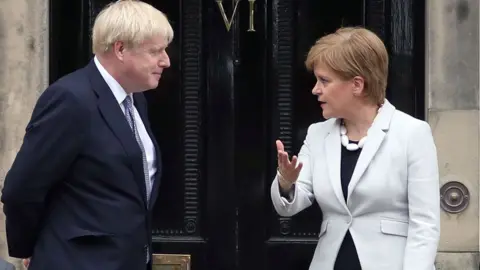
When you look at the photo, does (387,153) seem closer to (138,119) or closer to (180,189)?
(138,119)

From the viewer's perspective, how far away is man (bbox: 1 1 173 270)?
2.99 m

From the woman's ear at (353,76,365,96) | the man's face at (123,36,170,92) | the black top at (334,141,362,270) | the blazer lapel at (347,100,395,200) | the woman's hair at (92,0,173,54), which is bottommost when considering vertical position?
the black top at (334,141,362,270)

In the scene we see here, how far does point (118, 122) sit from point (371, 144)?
955 millimetres

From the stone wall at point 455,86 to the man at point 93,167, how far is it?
2.11 meters

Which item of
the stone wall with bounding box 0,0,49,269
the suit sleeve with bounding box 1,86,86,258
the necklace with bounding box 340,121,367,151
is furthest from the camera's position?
the stone wall with bounding box 0,0,49,269

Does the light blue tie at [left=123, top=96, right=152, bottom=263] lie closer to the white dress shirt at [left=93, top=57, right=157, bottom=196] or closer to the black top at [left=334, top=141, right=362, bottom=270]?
the white dress shirt at [left=93, top=57, right=157, bottom=196]

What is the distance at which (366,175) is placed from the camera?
335 centimetres

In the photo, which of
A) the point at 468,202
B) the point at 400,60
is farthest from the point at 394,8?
the point at 468,202

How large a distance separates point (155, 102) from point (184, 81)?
8.3 inches

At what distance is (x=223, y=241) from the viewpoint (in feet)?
17.0

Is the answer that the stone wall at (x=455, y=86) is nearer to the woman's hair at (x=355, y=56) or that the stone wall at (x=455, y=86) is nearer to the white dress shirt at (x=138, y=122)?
the woman's hair at (x=355, y=56)

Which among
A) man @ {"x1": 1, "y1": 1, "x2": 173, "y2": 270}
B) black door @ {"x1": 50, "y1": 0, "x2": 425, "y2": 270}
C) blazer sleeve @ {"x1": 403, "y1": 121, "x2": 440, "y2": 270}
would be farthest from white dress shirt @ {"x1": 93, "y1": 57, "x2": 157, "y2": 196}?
black door @ {"x1": 50, "y1": 0, "x2": 425, "y2": 270}

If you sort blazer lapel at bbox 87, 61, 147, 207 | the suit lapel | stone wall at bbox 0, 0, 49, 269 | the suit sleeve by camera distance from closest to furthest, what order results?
the suit sleeve, blazer lapel at bbox 87, 61, 147, 207, the suit lapel, stone wall at bbox 0, 0, 49, 269

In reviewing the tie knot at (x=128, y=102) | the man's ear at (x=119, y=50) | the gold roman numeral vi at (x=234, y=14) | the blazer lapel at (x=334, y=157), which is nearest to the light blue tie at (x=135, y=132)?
the tie knot at (x=128, y=102)
